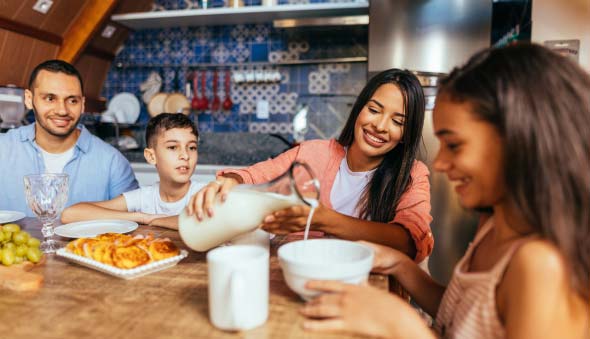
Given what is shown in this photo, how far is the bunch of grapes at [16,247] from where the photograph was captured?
0.88 meters

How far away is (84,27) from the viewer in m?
2.88

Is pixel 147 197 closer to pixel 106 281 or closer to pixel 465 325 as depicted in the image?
pixel 106 281

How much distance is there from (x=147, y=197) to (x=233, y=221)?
3.04ft

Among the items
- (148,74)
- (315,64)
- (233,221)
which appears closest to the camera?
(233,221)

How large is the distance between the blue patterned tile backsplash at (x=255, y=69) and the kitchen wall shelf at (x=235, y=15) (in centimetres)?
12

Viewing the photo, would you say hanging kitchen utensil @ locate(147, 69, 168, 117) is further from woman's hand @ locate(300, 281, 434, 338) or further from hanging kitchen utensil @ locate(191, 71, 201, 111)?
woman's hand @ locate(300, 281, 434, 338)

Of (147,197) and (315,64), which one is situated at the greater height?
(315,64)

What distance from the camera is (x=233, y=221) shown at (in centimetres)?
80

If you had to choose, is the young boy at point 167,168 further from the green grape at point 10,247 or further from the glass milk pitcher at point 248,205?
the glass milk pitcher at point 248,205

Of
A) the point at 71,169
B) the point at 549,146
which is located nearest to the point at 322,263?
the point at 549,146

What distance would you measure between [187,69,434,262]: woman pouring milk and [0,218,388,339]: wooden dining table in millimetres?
207

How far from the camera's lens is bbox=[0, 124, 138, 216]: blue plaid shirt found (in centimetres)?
183

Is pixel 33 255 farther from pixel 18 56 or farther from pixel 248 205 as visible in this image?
pixel 18 56

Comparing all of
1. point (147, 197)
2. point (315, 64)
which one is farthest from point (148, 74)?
point (147, 197)
